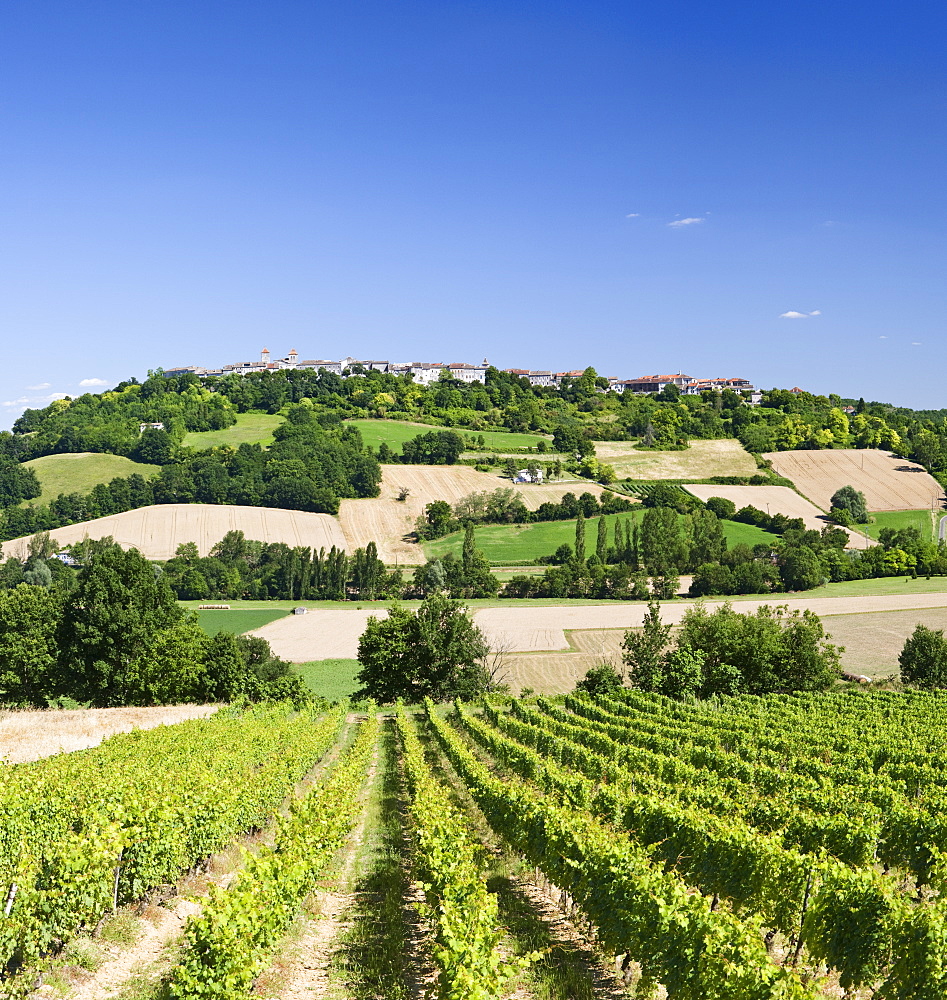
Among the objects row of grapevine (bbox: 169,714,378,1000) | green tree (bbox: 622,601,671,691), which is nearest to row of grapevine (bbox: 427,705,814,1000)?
row of grapevine (bbox: 169,714,378,1000)

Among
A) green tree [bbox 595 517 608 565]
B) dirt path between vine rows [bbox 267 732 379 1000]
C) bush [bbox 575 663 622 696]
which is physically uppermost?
green tree [bbox 595 517 608 565]

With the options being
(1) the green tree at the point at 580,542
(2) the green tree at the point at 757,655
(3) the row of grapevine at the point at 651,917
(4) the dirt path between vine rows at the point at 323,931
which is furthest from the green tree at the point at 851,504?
(4) the dirt path between vine rows at the point at 323,931

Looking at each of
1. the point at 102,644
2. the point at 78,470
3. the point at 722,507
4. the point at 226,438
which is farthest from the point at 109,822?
the point at 226,438

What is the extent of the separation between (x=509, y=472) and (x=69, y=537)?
294 ft

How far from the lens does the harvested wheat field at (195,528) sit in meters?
138

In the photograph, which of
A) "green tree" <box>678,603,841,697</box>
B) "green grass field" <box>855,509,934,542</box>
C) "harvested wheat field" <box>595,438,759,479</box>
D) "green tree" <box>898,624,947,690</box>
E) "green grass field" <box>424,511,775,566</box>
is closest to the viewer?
"green tree" <box>678,603,841,697</box>

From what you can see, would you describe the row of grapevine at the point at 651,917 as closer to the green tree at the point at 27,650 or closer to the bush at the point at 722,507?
the green tree at the point at 27,650

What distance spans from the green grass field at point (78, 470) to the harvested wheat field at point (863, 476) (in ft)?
470

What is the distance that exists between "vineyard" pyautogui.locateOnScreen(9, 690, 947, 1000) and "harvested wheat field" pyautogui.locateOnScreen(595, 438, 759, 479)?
501 feet

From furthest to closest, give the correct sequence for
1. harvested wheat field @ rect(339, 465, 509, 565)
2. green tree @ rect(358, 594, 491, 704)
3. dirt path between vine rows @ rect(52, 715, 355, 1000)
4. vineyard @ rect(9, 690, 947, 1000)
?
harvested wheat field @ rect(339, 465, 509, 565) → green tree @ rect(358, 594, 491, 704) → dirt path between vine rows @ rect(52, 715, 355, 1000) → vineyard @ rect(9, 690, 947, 1000)

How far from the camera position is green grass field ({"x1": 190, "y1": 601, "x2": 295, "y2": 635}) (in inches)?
3971

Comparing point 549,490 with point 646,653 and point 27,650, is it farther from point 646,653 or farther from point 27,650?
point 27,650

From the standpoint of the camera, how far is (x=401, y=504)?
522 ft

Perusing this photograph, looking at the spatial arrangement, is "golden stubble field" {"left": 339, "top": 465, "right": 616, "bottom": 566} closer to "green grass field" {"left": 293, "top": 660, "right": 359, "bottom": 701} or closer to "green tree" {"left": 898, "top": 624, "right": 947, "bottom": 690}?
"green grass field" {"left": 293, "top": 660, "right": 359, "bottom": 701}
